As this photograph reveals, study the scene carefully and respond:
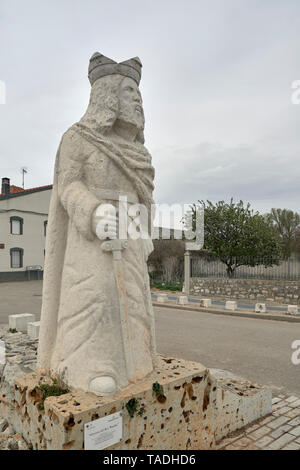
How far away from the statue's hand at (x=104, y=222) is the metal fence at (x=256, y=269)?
12.8 m

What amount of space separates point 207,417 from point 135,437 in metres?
0.84

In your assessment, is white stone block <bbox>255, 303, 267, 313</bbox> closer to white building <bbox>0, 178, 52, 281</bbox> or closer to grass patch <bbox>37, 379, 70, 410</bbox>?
grass patch <bbox>37, 379, 70, 410</bbox>

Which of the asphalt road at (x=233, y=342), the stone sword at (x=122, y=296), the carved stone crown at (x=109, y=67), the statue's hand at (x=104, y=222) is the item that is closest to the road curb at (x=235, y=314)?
the asphalt road at (x=233, y=342)

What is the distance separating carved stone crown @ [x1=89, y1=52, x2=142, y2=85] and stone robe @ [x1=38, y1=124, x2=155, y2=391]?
56 cm

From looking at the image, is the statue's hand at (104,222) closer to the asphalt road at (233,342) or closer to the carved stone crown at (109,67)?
the carved stone crown at (109,67)

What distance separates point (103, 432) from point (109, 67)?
2.93m

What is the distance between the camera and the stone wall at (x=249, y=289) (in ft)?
→ 46.4

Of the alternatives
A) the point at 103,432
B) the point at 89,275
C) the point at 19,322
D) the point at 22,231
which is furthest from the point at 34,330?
the point at 22,231

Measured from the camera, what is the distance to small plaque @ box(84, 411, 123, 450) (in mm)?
2260

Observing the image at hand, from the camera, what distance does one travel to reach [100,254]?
277cm

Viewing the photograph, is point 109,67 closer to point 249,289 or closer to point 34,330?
point 34,330

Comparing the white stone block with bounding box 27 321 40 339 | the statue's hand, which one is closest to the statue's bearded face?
the statue's hand

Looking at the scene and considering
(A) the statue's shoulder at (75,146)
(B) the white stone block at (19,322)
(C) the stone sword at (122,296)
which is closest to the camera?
(C) the stone sword at (122,296)

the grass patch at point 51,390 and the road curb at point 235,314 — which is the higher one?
the grass patch at point 51,390
